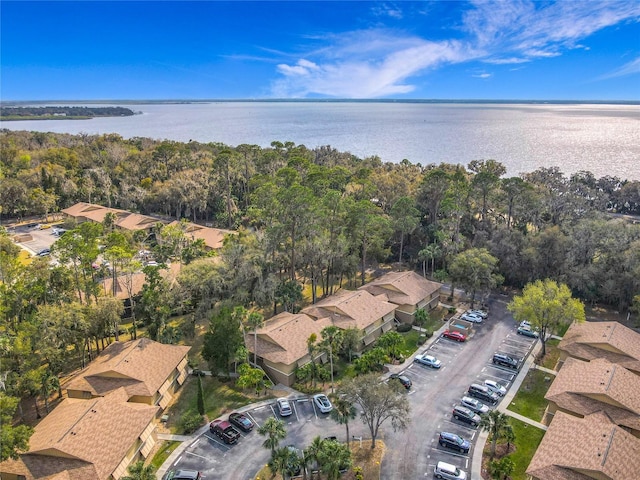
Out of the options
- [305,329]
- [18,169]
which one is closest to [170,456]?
[305,329]

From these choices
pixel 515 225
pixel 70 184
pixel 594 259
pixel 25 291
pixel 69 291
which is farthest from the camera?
pixel 70 184

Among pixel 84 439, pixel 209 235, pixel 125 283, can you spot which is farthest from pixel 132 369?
pixel 209 235

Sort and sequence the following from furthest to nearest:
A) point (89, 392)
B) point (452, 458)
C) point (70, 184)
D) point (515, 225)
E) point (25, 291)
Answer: point (70, 184) → point (515, 225) → point (25, 291) → point (89, 392) → point (452, 458)

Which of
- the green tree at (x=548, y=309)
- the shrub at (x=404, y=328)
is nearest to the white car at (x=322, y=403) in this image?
the shrub at (x=404, y=328)

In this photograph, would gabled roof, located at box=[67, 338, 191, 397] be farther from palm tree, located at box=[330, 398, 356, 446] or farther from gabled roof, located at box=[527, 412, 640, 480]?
gabled roof, located at box=[527, 412, 640, 480]

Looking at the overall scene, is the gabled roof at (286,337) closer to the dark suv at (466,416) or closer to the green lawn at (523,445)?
the dark suv at (466,416)

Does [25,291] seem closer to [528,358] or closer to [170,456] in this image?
[170,456]

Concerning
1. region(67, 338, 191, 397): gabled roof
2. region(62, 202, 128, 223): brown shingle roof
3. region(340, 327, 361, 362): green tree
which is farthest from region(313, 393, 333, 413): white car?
region(62, 202, 128, 223): brown shingle roof
